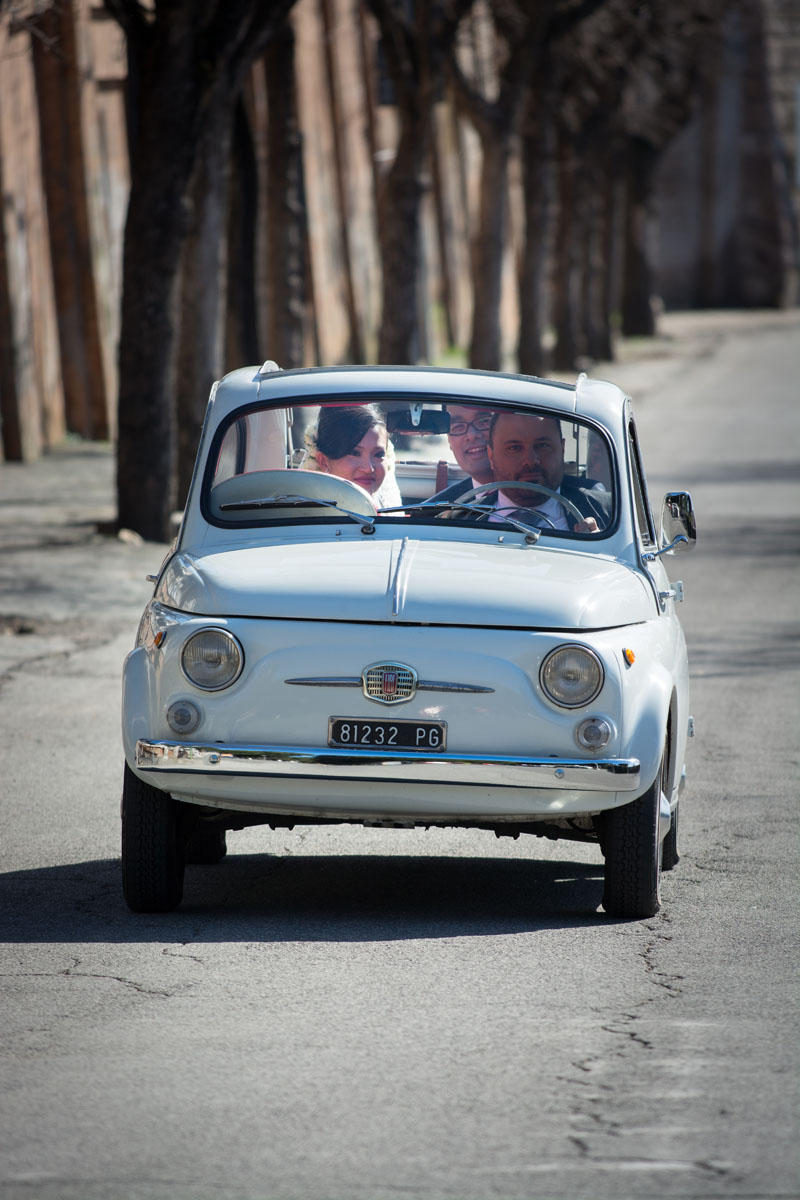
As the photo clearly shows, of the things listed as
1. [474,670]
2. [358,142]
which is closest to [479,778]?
[474,670]

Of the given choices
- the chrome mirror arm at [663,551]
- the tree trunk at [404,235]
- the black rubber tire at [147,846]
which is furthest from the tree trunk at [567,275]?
the black rubber tire at [147,846]

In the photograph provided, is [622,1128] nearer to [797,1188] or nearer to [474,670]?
[797,1188]

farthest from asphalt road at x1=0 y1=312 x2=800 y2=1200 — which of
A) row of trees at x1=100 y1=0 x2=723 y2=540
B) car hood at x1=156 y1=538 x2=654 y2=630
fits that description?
row of trees at x1=100 y1=0 x2=723 y2=540

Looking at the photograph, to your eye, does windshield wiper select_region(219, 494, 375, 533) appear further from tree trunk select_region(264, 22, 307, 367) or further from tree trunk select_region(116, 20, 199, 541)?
tree trunk select_region(264, 22, 307, 367)

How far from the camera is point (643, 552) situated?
702 cm

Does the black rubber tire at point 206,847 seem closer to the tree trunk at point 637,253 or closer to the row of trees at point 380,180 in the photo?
the row of trees at point 380,180

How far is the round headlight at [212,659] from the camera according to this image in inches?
242

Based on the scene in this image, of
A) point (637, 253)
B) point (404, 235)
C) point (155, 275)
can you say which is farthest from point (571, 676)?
point (637, 253)

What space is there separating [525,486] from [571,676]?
1.13m

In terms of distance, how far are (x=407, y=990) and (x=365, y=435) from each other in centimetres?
229

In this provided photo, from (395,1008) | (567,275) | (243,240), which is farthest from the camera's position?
(567,275)

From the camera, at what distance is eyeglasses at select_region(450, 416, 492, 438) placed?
708 cm

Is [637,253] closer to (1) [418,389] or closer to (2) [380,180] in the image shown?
(2) [380,180]

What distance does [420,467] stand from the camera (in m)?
7.16
